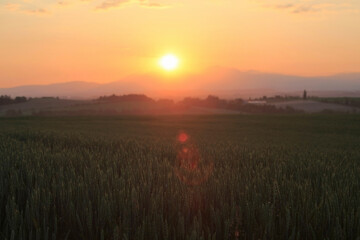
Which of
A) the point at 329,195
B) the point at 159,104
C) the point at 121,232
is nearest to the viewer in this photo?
the point at 121,232

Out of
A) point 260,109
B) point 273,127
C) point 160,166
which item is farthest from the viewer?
point 260,109

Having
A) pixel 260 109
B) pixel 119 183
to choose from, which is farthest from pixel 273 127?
pixel 119 183

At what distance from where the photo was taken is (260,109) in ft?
162

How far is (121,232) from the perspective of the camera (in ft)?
6.13

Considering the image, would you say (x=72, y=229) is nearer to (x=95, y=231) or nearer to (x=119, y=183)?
(x=95, y=231)

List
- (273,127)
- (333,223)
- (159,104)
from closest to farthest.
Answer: (333,223)
(273,127)
(159,104)

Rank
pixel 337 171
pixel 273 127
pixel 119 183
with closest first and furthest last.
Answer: pixel 119 183
pixel 337 171
pixel 273 127

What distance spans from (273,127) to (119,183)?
26728 mm

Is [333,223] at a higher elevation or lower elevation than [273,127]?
higher

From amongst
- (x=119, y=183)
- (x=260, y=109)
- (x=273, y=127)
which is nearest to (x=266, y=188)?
(x=119, y=183)

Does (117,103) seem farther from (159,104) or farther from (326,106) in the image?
(326,106)

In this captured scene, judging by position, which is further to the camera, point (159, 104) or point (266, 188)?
point (159, 104)

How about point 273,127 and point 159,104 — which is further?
point 159,104

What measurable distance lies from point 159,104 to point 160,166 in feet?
171
